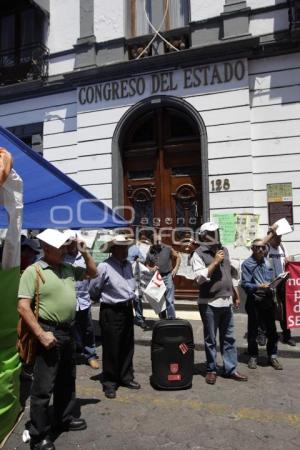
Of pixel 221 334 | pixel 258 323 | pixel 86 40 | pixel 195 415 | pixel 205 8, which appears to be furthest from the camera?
pixel 86 40

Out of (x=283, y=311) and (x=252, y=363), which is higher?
(x=283, y=311)

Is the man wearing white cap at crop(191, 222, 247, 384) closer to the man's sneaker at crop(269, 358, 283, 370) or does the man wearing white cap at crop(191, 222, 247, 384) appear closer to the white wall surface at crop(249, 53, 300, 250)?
the man's sneaker at crop(269, 358, 283, 370)

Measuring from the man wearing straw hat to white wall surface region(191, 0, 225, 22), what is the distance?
695cm

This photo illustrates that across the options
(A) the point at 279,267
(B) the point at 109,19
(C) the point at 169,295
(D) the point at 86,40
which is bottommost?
(C) the point at 169,295

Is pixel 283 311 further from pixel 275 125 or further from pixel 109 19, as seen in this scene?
pixel 109 19

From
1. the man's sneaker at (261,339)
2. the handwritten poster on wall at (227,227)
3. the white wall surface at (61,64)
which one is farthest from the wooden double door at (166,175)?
the man's sneaker at (261,339)

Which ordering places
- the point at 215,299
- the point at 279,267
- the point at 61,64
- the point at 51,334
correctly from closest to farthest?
the point at 51,334 → the point at 215,299 → the point at 279,267 → the point at 61,64

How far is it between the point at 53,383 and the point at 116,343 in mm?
1415

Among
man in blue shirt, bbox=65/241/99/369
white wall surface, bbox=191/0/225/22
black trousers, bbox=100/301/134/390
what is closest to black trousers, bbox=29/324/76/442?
black trousers, bbox=100/301/134/390

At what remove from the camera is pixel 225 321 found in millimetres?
5395

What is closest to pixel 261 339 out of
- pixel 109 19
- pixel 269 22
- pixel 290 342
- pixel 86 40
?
pixel 290 342

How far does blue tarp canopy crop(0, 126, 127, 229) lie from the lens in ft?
16.0

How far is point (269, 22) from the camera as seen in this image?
30.6 ft

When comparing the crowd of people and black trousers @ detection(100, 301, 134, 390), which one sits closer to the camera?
the crowd of people
